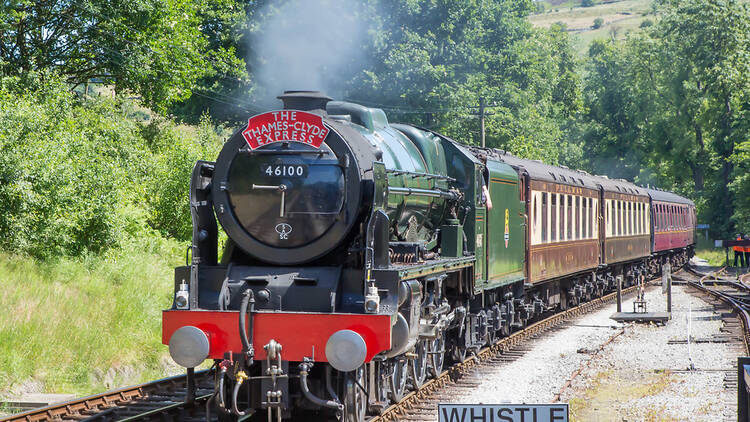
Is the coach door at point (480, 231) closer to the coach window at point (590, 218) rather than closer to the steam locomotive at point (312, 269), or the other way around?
the steam locomotive at point (312, 269)

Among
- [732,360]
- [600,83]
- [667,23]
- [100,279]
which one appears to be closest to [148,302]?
[100,279]

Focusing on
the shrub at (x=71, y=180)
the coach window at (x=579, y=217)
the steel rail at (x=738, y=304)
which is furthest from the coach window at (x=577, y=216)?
the shrub at (x=71, y=180)

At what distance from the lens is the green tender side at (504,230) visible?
12156 millimetres

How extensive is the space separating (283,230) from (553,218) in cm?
987

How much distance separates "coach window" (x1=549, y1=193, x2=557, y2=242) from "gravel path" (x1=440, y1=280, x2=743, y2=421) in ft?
6.16

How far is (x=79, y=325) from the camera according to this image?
1199 cm

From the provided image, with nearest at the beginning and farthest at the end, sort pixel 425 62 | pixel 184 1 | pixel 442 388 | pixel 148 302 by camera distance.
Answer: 1. pixel 442 388
2. pixel 148 302
3. pixel 184 1
4. pixel 425 62

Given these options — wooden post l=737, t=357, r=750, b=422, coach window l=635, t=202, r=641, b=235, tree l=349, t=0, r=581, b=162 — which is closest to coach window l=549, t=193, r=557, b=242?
wooden post l=737, t=357, r=750, b=422

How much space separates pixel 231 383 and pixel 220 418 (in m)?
0.33

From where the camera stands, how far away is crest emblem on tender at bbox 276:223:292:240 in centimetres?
801

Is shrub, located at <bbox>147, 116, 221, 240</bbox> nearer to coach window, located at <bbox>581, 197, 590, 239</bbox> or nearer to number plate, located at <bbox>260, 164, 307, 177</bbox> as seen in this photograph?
coach window, located at <bbox>581, 197, 590, 239</bbox>

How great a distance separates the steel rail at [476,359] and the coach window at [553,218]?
70.3 inches

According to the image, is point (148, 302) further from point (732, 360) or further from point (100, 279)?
point (732, 360)

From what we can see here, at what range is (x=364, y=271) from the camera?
25.2ft
